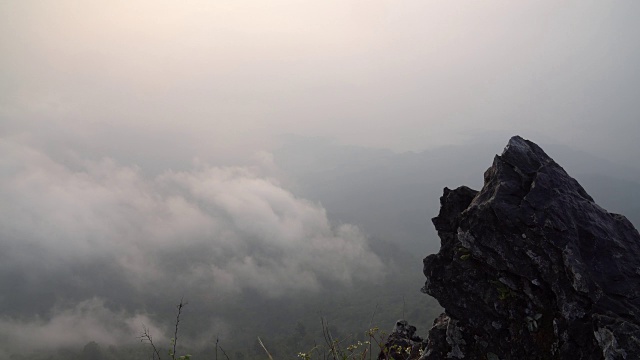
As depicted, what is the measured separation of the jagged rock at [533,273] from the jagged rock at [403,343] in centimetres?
208

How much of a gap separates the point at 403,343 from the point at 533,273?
1008 cm

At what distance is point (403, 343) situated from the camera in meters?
23.6

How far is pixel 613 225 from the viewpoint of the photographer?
19.6 metres

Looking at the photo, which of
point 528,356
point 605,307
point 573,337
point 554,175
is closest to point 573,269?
point 605,307

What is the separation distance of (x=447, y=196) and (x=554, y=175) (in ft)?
18.7

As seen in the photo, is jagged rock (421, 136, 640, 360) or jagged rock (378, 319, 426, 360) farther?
jagged rock (378, 319, 426, 360)

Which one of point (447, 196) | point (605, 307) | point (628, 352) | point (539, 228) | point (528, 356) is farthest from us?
point (447, 196)

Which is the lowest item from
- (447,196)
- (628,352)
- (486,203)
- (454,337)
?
(628,352)

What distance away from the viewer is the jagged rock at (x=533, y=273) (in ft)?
50.1

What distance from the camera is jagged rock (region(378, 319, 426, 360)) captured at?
70.7 feet

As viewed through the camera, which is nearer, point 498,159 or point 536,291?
point 536,291

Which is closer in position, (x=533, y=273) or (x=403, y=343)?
(x=533, y=273)

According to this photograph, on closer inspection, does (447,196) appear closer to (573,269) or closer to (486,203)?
(486,203)

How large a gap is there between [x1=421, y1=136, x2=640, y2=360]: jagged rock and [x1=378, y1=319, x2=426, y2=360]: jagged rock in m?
2.08
